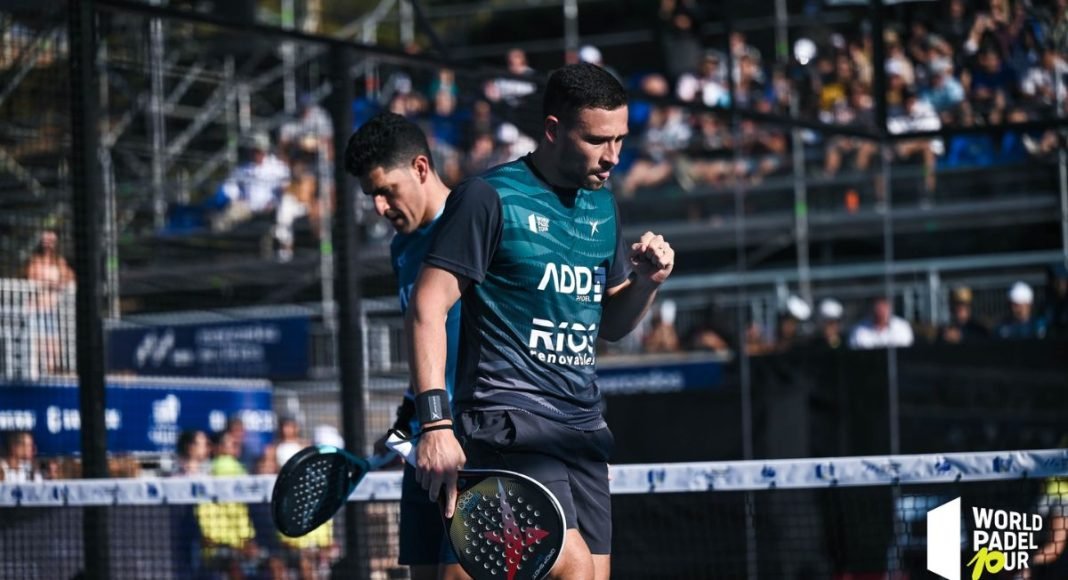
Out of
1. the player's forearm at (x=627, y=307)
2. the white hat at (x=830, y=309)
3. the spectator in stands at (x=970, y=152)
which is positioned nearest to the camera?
the player's forearm at (x=627, y=307)

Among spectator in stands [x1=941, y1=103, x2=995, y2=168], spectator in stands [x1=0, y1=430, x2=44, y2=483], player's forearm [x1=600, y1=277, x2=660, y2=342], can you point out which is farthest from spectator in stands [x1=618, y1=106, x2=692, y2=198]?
player's forearm [x1=600, y1=277, x2=660, y2=342]

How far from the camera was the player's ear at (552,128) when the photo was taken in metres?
4.94

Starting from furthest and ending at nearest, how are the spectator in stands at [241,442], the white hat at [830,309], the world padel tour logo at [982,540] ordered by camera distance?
the white hat at [830,309], the spectator in stands at [241,442], the world padel tour logo at [982,540]

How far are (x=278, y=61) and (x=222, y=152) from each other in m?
3.54

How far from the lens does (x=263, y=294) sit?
477 inches

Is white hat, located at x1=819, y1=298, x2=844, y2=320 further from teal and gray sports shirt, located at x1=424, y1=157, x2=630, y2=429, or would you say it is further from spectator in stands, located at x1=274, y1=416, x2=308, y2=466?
teal and gray sports shirt, located at x1=424, y1=157, x2=630, y2=429

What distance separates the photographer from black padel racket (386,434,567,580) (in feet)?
14.9

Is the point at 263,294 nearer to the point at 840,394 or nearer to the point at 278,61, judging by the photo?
the point at 840,394

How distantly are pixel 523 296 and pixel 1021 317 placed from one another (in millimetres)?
7894

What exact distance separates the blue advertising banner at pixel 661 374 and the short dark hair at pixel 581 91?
7828 mm

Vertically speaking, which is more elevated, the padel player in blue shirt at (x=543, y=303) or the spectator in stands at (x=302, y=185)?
the spectator in stands at (x=302, y=185)

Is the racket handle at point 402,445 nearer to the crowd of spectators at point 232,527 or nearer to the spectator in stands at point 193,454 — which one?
the crowd of spectators at point 232,527

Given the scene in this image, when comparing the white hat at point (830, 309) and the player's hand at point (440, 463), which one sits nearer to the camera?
the player's hand at point (440, 463)

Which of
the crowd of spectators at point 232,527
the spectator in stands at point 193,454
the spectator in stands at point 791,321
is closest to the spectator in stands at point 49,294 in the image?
the crowd of spectators at point 232,527
